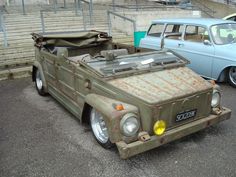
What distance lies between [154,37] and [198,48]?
1712 millimetres

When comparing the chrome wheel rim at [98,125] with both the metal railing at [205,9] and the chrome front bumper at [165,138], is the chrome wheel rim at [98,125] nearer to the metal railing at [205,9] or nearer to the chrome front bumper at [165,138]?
the chrome front bumper at [165,138]

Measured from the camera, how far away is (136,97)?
380 cm

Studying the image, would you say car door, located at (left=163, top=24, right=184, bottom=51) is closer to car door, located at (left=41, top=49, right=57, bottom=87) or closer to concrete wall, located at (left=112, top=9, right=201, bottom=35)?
car door, located at (left=41, top=49, right=57, bottom=87)

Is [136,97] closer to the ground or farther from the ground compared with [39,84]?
farther from the ground

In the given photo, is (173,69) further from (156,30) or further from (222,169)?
(156,30)

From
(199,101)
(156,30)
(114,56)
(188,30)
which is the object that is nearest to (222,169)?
(199,101)

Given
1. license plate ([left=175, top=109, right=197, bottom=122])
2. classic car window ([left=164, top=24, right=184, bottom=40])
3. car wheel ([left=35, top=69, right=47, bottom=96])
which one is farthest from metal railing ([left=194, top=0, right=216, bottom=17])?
license plate ([left=175, top=109, right=197, bottom=122])

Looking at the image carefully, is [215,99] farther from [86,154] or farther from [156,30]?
[156,30]

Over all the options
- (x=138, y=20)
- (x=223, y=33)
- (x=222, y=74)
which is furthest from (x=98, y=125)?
(x=138, y=20)

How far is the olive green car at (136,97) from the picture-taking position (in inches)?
144

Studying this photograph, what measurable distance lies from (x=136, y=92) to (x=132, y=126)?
49 cm

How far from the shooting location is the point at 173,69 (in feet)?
15.4

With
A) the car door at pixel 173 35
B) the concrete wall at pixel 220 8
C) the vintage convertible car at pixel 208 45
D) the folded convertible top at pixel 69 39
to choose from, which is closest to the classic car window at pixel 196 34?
the vintage convertible car at pixel 208 45

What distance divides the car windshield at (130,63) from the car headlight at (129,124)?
82 cm
